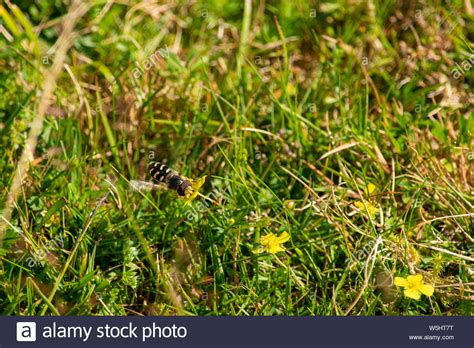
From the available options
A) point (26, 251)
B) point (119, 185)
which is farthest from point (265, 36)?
point (26, 251)

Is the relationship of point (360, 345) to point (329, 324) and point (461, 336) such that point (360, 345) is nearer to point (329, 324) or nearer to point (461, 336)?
point (329, 324)

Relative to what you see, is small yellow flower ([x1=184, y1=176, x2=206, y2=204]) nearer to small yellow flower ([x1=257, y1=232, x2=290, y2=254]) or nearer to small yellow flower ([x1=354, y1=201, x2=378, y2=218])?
small yellow flower ([x1=257, y1=232, x2=290, y2=254])

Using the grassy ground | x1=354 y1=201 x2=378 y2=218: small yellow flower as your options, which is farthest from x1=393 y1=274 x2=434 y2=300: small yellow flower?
x1=354 y1=201 x2=378 y2=218: small yellow flower

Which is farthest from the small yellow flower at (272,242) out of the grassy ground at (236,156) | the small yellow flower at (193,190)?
the small yellow flower at (193,190)

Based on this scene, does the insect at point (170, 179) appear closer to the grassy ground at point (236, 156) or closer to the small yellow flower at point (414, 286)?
the grassy ground at point (236, 156)

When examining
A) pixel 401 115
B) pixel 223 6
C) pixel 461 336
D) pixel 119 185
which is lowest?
pixel 461 336

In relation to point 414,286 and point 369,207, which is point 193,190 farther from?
point 414,286

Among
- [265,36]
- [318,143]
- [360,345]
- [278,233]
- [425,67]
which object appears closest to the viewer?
Answer: [360,345]
